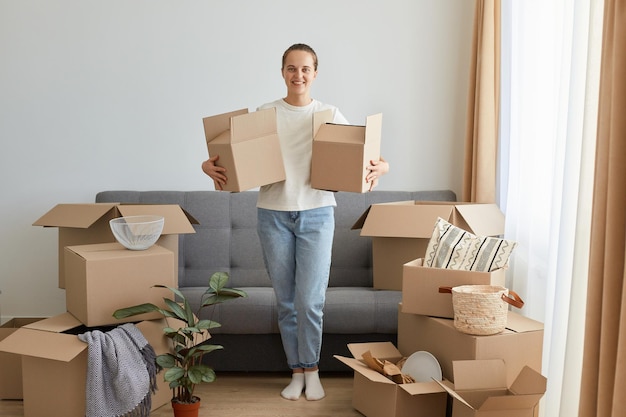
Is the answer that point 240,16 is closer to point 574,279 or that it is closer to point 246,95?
point 246,95

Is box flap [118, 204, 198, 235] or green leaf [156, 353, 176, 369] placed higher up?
box flap [118, 204, 198, 235]

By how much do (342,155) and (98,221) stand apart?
1.26 m

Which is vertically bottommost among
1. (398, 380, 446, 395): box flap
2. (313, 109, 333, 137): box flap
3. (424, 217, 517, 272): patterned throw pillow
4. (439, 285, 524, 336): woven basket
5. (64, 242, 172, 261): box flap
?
(398, 380, 446, 395): box flap

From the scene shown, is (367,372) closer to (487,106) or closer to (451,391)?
(451,391)

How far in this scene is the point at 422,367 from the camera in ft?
8.88

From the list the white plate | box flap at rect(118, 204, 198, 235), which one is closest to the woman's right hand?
box flap at rect(118, 204, 198, 235)

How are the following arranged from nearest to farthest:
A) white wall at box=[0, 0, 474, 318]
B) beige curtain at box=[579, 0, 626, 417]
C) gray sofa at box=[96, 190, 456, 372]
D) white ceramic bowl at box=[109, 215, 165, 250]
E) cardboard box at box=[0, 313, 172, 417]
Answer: beige curtain at box=[579, 0, 626, 417]
cardboard box at box=[0, 313, 172, 417]
white ceramic bowl at box=[109, 215, 165, 250]
gray sofa at box=[96, 190, 456, 372]
white wall at box=[0, 0, 474, 318]

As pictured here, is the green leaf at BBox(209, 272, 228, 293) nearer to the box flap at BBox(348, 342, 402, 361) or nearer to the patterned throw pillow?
the box flap at BBox(348, 342, 402, 361)

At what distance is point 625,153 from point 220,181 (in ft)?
5.15

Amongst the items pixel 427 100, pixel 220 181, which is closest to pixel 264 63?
pixel 427 100

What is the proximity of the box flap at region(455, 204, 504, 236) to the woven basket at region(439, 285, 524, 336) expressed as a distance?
0.75 metres

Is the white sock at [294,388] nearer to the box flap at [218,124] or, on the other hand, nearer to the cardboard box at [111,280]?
the cardboard box at [111,280]

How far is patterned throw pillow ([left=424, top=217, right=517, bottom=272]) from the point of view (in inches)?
106

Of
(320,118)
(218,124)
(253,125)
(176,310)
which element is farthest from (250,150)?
(176,310)
